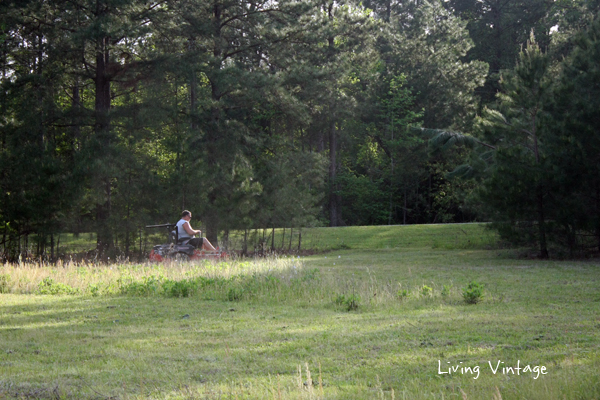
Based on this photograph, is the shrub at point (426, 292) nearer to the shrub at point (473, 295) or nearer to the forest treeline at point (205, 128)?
the shrub at point (473, 295)

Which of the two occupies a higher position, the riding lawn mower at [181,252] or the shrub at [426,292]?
the riding lawn mower at [181,252]

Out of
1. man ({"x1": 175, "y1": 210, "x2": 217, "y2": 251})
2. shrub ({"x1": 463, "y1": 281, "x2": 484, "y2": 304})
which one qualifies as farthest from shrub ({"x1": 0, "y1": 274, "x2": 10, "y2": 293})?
shrub ({"x1": 463, "y1": 281, "x2": 484, "y2": 304})

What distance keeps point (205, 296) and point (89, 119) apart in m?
13.2

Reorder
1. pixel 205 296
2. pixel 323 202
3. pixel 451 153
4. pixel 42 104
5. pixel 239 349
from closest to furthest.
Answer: pixel 239 349 → pixel 205 296 → pixel 42 104 → pixel 451 153 → pixel 323 202

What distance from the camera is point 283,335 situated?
21.2ft

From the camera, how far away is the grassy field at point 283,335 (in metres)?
4.37

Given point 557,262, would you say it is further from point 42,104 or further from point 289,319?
point 42,104

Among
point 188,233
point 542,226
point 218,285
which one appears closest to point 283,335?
point 218,285

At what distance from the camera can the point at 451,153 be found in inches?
1480

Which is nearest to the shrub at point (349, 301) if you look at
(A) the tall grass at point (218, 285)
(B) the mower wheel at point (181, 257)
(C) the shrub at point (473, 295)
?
(A) the tall grass at point (218, 285)

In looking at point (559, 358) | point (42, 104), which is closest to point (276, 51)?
point (42, 104)

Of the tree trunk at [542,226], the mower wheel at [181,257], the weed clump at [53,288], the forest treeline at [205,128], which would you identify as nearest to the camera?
the weed clump at [53,288]

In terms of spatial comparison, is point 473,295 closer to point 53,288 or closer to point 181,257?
point 53,288

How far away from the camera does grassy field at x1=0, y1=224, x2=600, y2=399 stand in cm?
437
